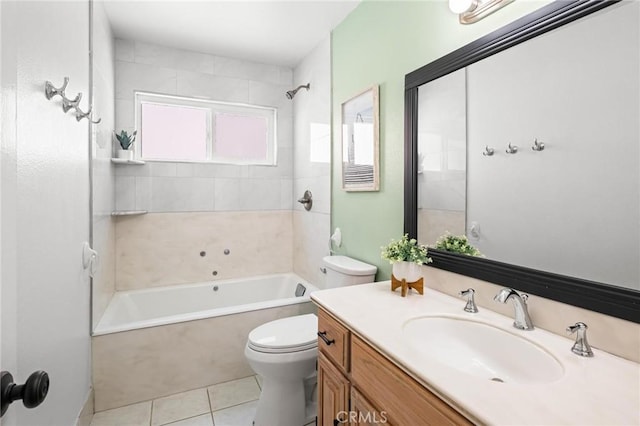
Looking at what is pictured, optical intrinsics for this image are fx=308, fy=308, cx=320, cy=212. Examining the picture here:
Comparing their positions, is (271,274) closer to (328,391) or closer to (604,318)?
(328,391)

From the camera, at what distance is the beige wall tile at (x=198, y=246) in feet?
8.77

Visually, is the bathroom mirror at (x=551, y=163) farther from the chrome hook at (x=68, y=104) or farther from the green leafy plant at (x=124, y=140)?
the green leafy plant at (x=124, y=140)

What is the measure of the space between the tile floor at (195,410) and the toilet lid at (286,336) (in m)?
0.53

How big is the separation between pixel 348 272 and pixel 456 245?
732 mm

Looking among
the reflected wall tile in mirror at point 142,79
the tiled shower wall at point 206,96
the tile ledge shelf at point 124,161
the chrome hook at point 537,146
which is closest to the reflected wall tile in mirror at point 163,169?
the tiled shower wall at point 206,96

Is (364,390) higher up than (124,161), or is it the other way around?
(124,161)

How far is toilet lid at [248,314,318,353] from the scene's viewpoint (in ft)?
5.36

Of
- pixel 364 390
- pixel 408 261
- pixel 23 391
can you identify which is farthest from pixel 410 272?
pixel 23 391

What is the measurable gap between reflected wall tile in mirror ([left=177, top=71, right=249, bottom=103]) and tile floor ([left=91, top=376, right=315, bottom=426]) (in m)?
2.45

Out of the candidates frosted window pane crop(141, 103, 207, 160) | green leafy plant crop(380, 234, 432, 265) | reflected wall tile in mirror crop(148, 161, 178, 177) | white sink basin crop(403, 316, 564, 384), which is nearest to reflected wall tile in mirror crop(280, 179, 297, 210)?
frosted window pane crop(141, 103, 207, 160)

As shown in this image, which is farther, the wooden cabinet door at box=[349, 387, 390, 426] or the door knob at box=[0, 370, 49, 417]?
the wooden cabinet door at box=[349, 387, 390, 426]

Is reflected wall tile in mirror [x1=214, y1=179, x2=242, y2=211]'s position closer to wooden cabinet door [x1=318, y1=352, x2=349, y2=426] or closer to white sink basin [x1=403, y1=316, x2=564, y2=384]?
wooden cabinet door [x1=318, y1=352, x2=349, y2=426]

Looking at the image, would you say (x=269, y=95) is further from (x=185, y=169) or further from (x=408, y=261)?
(x=408, y=261)

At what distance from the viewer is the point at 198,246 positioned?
290 centimetres
